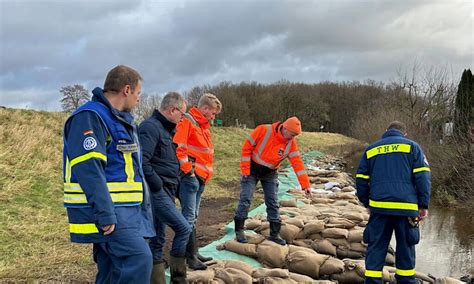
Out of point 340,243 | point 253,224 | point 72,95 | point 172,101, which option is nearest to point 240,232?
point 253,224

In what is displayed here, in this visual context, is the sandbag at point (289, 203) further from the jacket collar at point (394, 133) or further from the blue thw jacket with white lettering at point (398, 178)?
the jacket collar at point (394, 133)

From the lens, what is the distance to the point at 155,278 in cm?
379

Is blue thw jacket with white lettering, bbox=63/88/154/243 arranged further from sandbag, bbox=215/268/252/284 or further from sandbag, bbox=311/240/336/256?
sandbag, bbox=311/240/336/256

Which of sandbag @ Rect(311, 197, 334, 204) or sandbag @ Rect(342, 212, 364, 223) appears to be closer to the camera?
sandbag @ Rect(342, 212, 364, 223)

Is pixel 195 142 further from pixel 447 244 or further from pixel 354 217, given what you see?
pixel 447 244

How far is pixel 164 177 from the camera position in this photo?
3834 millimetres

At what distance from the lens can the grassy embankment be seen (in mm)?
4516

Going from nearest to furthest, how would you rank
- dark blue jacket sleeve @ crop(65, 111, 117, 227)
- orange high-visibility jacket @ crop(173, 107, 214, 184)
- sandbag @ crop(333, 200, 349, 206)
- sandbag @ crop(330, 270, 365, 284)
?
dark blue jacket sleeve @ crop(65, 111, 117, 227) < orange high-visibility jacket @ crop(173, 107, 214, 184) < sandbag @ crop(330, 270, 365, 284) < sandbag @ crop(333, 200, 349, 206)

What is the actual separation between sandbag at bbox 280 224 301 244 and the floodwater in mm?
1829

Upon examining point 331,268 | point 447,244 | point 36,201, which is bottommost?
point 447,244

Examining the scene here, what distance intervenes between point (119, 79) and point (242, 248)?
3231mm

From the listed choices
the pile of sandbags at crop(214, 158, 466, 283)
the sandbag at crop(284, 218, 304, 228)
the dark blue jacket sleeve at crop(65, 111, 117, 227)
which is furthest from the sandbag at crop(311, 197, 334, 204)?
the dark blue jacket sleeve at crop(65, 111, 117, 227)

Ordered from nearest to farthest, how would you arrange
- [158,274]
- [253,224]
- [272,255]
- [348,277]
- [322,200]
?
[158,274], [348,277], [272,255], [253,224], [322,200]

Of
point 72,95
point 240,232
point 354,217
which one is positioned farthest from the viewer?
point 72,95
